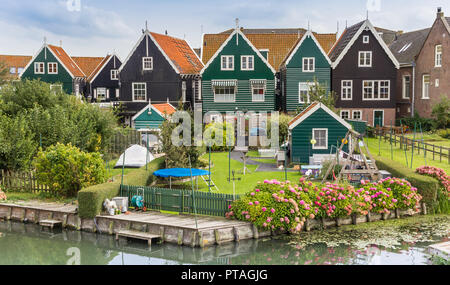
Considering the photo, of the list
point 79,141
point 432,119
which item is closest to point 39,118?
point 79,141

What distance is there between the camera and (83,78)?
6219cm

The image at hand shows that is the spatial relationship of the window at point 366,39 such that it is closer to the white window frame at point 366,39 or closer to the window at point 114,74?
the white window frame at point 366,39

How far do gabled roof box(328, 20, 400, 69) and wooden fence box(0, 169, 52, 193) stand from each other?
28.6m

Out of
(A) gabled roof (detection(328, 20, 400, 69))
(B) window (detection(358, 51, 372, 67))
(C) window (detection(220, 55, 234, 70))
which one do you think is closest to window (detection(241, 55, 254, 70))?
(C) window (detection(220, 55, 234, 70))

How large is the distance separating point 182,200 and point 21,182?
31.5 ft

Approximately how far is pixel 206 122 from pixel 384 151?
16471mm

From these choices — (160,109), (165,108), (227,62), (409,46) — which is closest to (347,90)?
(409,46)

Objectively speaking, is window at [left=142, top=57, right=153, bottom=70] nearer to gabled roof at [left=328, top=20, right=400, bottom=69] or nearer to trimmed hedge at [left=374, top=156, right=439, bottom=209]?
gabled roof at [left=328, top=20, right=400, bottom=69]

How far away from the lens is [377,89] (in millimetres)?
47750

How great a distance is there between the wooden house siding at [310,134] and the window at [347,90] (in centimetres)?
1561

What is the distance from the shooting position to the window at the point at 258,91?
155 feet

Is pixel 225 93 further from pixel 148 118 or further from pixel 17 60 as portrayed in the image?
pixel 17 60

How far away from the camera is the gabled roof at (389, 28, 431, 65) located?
167ft

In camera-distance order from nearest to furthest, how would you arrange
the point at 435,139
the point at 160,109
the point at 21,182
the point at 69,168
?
1. the point at 69,168
2. the point at 21,182
3. the point at 435,139
4. the point at 160,109
